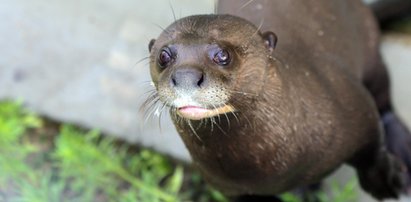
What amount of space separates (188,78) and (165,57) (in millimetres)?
143

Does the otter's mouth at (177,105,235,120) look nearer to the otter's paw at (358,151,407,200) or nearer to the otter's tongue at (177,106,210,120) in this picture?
the otter's tongue at (177,106,210,120)

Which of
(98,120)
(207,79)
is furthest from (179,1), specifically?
(207,79)

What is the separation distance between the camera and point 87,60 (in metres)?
3.42

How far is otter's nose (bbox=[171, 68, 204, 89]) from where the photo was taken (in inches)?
70.4

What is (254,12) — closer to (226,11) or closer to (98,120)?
(226,11)

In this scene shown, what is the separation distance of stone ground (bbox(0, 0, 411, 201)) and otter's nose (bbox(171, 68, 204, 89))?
139 cm

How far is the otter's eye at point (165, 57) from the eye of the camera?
1911 millimetres

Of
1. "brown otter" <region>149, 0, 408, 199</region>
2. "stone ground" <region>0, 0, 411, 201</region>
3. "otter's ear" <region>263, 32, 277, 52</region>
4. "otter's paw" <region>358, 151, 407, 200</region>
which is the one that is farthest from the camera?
"stone ground" <region>0, 0, 411, 201</region>

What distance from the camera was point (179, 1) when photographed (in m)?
3.21

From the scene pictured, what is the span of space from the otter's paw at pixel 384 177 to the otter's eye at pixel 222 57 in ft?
3.04

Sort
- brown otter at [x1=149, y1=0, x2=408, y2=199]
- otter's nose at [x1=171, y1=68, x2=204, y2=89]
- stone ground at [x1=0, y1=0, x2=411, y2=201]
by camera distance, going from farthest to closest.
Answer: stone ground at [x1=0, y1=0, x2=411, y2=201] → brown otter at [x1=149, y1=0, x2=408, y2=199] → otter's nose at [x1=171, y1=68, x2=204, y2=89]

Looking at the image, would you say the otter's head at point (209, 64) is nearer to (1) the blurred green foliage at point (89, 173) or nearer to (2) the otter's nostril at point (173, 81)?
(2) the otter's nostril at point (173, 81)

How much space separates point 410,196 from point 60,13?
54.2 inches

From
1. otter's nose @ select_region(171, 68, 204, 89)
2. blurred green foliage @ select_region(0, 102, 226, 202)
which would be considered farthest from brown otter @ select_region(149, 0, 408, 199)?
blurred green foliage @ select_region(0, 102, 226, 202)
